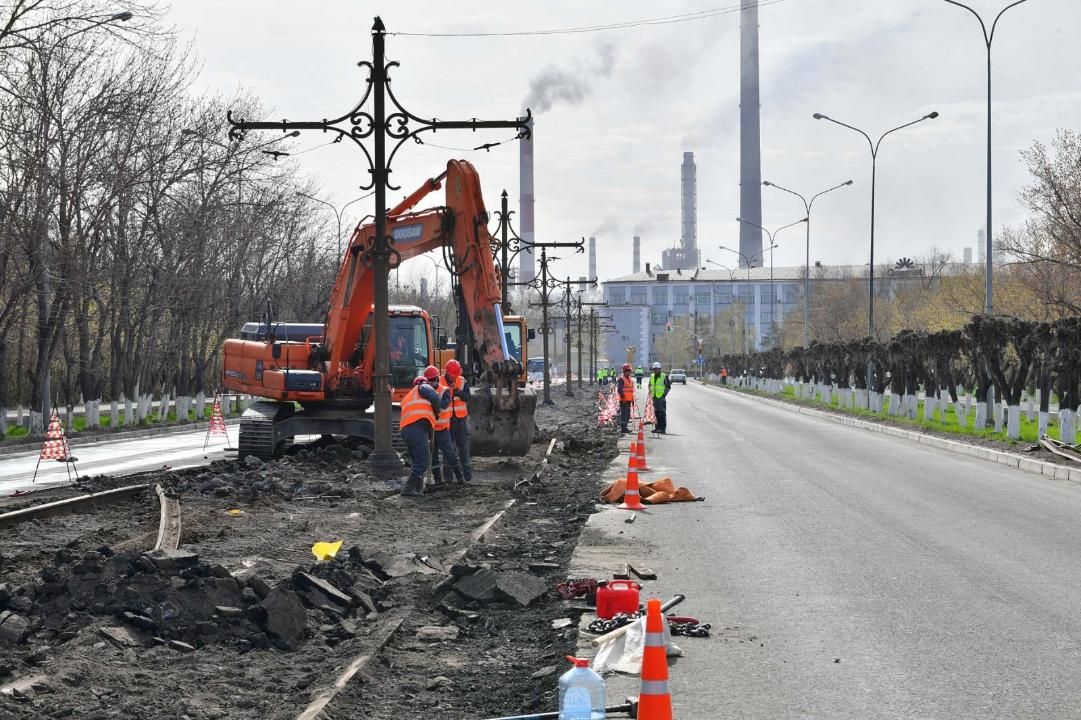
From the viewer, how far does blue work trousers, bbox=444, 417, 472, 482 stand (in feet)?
64.4

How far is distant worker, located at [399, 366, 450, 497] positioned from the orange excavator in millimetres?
3914

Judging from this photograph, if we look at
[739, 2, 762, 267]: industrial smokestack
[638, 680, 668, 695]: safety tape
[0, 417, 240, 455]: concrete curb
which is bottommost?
[0, 417, 240, 455]: concrete curb

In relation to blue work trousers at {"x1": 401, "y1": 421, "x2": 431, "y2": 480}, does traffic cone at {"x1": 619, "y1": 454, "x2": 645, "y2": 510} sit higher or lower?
lower

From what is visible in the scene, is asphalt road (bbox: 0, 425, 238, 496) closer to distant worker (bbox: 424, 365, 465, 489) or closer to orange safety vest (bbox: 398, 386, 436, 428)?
orange safety vest (bbox: 398, 386, 436, 428)

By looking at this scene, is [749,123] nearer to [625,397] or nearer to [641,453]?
[625,397]

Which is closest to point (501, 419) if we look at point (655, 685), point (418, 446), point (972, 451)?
point (418, 446)

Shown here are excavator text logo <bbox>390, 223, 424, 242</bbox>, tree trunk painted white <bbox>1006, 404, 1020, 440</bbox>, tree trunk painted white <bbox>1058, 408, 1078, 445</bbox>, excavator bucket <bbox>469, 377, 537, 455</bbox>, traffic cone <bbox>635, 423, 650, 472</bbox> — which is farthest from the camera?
tree trunk painted white <bbox>1006, 404, 1020, 440</bbox>

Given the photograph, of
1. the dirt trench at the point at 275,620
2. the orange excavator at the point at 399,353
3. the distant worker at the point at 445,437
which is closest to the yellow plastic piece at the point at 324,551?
the dirt trench at the point at 275,620

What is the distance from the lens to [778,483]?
19.2 meters

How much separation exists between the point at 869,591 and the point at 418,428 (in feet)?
30.0

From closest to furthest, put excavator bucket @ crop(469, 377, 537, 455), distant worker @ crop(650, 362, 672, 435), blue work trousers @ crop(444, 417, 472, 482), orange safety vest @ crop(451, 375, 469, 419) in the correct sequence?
orange safety vest @ crop(451, 375, 469, 419)
blue work trousers @ crop(444, 417, 472, 482)
excavator bucket @ crop(469, 377, 537, 455)
distant worker @ crop(650, 362, 672, 435)

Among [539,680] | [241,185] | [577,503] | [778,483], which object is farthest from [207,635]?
[241,185]

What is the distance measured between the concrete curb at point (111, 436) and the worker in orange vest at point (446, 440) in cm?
1523

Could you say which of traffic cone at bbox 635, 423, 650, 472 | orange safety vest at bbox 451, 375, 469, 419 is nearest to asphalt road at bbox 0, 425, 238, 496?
orange safety vest at bbox 451, 375, 469, 419
